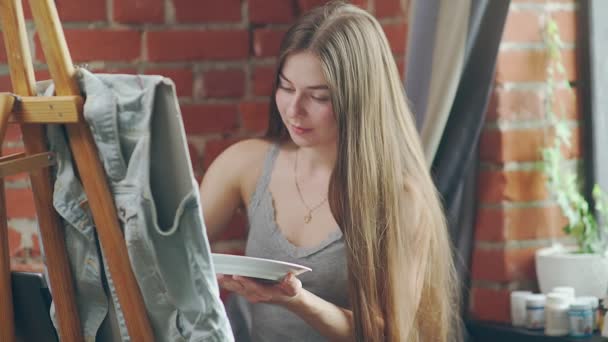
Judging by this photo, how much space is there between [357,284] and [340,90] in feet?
1.21

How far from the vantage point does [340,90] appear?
1806mm

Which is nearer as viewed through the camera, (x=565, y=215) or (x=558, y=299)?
(x=558, y=299)

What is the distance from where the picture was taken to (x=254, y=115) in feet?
7.35

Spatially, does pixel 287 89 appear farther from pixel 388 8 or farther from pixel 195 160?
pixel 388 8

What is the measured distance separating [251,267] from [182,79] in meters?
0.80

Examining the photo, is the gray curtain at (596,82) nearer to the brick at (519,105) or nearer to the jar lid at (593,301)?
the brick at (519,105)

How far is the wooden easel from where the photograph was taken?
122cm

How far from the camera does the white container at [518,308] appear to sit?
2150 mm

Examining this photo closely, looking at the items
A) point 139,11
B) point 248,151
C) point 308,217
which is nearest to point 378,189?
point 308,217

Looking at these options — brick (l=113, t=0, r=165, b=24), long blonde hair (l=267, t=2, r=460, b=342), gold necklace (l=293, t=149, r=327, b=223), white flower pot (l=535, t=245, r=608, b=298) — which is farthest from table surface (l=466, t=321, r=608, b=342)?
brick (l=113, t=0, r=165, b=24)

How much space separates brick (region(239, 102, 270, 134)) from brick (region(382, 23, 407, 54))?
13.2 inches

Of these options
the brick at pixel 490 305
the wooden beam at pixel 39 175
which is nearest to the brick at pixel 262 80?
the brick at pixel 490 305

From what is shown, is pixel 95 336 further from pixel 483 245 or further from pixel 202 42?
pixel 483 245

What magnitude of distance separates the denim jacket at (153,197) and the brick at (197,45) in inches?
34.0
